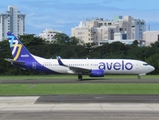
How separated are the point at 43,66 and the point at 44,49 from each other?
60789 mm

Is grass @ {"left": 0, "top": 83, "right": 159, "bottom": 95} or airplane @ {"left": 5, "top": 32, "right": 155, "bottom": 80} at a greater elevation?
airplane @ {"left": 5, "top": 32, "right": 155, "bottom": 80}

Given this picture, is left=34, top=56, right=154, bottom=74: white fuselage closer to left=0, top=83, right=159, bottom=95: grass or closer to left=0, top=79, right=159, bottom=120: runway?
left=0, top=83, right=159, bottom=95: grass

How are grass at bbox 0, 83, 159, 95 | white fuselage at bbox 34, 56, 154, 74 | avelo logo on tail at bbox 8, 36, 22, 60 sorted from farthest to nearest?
avelo logo on tail at bbox 8, 36, 22, 60 → white fuselage at bbox 34, 56, 154, 74 → grass at bbox 0, 83, 159, 95

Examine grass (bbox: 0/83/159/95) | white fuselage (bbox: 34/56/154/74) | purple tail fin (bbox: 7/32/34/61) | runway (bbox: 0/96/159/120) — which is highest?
purple tail fin (bbox: 7/32/34/61)

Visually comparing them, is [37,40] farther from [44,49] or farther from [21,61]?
[21,61]

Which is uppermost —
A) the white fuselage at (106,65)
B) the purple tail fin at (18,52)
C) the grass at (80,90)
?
the purple tail fin at (18,52)

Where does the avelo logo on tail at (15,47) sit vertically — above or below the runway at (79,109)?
above

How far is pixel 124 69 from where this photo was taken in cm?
4841

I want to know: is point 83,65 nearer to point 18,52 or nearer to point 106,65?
point 106,65

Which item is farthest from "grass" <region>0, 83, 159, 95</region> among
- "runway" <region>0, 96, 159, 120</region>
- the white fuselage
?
the white fuselage
